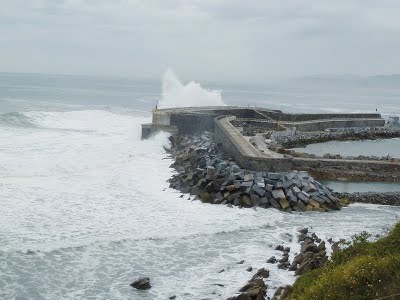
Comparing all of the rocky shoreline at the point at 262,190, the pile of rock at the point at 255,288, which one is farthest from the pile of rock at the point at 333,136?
the pile of rock at the point at 255,288

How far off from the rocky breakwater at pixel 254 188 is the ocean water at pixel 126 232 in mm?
420

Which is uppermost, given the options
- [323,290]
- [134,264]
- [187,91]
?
[187,91]

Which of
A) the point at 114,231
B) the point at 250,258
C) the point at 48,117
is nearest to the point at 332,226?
the point at 250,258

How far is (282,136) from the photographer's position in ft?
73.4

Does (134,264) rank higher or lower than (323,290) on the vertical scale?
lower

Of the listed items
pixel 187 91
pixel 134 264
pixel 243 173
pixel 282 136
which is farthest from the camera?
pixel 187 91

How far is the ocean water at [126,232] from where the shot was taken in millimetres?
7242

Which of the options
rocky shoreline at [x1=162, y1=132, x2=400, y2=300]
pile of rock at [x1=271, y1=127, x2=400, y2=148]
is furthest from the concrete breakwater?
pile of rock at [x1=271, y1=127, x2=400, y2=148]

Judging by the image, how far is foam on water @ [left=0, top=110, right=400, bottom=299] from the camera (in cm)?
725

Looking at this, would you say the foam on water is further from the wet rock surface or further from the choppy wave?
Answer: the choppy wave

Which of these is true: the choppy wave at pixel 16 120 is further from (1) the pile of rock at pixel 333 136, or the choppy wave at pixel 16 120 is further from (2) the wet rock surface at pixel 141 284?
(2) the wet rock surface at pixel 141 284

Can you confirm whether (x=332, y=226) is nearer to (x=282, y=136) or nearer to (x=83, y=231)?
(x=83, y=231)

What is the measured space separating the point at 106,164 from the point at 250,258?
935 centimetres

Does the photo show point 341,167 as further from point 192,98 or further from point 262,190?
point 192,98
